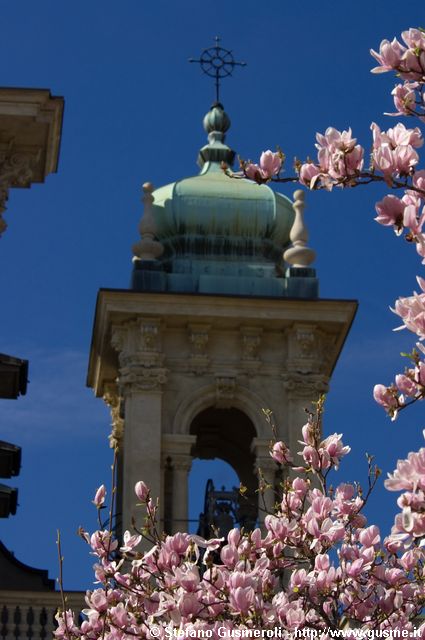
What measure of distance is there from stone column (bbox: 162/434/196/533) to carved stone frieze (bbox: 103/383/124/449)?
2094 millimetres

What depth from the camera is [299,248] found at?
41.8 m

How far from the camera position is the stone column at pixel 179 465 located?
39625 mm

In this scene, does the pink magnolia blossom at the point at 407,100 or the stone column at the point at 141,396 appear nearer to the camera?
the pink magnolia blossom at the point at 407,100

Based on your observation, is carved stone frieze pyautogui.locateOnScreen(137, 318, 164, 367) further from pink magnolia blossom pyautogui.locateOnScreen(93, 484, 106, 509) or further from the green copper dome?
pink magnolia blossom pyautogui.locateOnScreen(93, 484, 106, 509)

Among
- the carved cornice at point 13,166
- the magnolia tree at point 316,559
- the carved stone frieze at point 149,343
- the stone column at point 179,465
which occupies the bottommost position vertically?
the magnolia tree at point 316,559

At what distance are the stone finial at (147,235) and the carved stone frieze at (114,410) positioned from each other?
102 inches

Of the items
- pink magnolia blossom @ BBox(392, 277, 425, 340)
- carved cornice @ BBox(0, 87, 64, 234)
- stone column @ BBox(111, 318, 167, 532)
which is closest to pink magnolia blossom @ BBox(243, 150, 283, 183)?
pink magnolia blossom @ BBox(392, 277, 425, 340)

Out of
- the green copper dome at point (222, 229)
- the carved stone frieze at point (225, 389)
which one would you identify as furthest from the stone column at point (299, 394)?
the green copper dome at point (222, 229)

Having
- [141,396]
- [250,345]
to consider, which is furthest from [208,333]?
[141,396]

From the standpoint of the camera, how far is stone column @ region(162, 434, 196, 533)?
39625mm

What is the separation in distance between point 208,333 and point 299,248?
2483 millimetres

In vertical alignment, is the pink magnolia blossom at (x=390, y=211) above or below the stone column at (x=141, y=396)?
below

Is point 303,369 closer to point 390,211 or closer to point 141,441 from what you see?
point 141,441

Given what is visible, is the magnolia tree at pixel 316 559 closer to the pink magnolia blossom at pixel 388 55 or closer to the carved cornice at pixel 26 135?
the pink magnolia blossom at pixel 388 55
